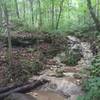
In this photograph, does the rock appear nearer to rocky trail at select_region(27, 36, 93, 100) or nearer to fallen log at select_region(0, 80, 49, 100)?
rocky trail at select_region(27, 36, 93, 100)

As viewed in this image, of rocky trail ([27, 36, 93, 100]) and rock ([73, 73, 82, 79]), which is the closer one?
rocky trail ([27, 36, 93, 100])

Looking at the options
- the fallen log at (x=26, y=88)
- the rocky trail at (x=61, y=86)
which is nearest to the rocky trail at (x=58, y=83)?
the rocky trail at (x=61, y=86)

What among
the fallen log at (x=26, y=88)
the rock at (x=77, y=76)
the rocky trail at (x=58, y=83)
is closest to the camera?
the fallen log at (x=26, y=88)

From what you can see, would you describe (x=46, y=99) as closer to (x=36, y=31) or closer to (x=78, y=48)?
(x=78, y=48)

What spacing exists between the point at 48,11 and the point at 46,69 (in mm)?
13506

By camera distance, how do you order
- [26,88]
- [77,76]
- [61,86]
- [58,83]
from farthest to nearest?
1. [77,76]
2. [58,83]
3. [61,86]
4. [26,88]

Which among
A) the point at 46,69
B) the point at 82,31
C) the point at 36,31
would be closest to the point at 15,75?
the point at 46,69

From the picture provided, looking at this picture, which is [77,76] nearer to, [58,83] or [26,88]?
[58,83]

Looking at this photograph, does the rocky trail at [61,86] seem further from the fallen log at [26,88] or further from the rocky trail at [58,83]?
the fallen log at [26,88]

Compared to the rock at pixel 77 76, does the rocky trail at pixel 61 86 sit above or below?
below

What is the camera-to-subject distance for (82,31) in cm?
1697

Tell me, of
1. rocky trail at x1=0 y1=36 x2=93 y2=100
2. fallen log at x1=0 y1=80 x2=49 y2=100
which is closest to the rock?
rocky trail at x1=0 y1=36 x2=93 y2=100

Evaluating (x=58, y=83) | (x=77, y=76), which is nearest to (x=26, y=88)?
(x=58, y=83)

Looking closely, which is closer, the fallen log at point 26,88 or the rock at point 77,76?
the fallen log at point 26,88
